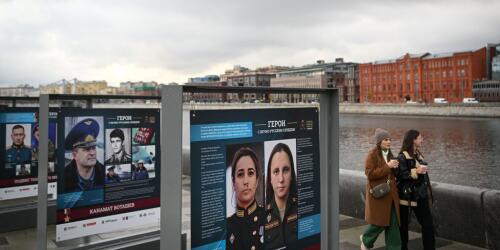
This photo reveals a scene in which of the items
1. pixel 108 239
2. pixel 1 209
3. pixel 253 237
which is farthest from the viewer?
pixel 1 209

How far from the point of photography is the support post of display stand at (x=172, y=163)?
7.20ft

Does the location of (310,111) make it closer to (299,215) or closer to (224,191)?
(299,215)

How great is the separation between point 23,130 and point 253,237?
4917 mm

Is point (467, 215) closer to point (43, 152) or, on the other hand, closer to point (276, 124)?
point (276, 124)

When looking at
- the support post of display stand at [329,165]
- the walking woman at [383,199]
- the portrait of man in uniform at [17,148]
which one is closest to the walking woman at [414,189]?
the walking woman at [383,199]

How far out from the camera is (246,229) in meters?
2.59

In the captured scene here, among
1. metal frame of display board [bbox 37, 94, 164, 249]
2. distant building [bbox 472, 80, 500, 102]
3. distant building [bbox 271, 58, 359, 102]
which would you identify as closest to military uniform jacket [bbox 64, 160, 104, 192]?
metal frame of display board [bbox 37, 94, 164, 249]

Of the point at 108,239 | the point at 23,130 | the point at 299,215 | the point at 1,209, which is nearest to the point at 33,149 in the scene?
the point at 23,130

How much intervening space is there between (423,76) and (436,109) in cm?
3522

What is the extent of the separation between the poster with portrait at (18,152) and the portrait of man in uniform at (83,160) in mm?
2262

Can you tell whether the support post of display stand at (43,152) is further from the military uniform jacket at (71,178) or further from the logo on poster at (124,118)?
the logo on poster at (124,118)

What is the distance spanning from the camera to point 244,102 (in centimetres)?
269

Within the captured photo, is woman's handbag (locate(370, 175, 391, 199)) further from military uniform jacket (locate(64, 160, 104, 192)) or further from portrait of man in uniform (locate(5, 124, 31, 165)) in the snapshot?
portrait of man in uniform (locate(5, 124, 31, 165))

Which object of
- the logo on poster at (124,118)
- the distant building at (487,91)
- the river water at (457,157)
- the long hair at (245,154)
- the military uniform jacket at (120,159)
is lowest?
the river water at (457,157)
